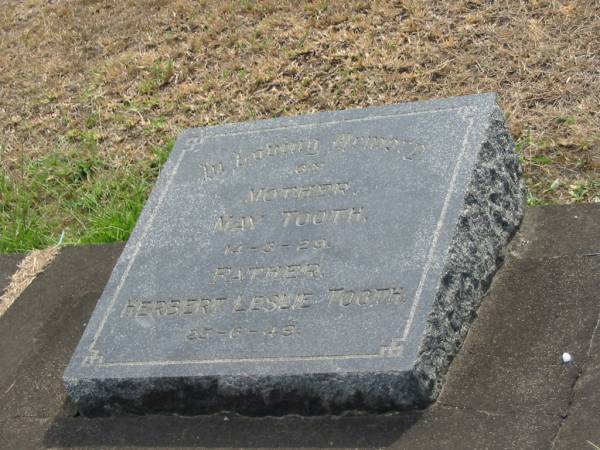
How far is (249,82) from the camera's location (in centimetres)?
589

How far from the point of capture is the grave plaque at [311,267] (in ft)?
10.3

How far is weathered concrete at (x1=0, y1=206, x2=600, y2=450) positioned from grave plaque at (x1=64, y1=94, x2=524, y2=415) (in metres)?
0.06

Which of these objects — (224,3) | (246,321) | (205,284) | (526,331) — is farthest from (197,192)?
(224,3)

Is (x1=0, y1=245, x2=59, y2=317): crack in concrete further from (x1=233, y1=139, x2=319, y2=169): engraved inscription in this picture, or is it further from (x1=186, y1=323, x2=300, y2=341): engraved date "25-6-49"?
(x1=186, y1=323, x2=300, y2=341): engraved date "25-6-49"

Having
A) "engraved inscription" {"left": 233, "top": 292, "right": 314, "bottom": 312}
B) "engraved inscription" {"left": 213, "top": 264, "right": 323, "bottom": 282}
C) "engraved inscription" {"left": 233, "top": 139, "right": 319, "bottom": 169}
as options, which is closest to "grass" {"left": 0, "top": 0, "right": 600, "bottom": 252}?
"engraved inscription" {"left": 233, "top": 139, "right": 319, "bottom": 169}

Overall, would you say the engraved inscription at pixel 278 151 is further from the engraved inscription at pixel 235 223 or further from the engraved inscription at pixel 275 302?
the engraved inscription at pixel 275 302

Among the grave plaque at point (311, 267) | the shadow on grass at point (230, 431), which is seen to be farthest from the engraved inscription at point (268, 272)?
the shadow on grass at point (230, 431)

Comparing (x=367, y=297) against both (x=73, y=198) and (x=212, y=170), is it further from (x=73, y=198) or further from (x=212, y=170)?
(x=73, y=198)

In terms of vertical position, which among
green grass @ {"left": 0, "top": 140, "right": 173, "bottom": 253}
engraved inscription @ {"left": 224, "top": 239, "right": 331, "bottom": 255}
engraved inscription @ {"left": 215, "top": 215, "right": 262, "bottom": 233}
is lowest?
green grass @ {"left": 0, "top": 140, "right": 173, "bottom": 253}

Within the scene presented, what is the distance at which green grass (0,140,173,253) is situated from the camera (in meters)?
5.12

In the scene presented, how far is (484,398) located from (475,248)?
57 cm

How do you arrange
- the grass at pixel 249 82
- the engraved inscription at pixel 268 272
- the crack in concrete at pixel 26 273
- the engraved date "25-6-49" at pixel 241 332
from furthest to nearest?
the grass at pixel 249 82 → the crack in concrete at pixel 26 273 → the engraved inscription at pixel 268 272 → the engraved date "25-6-49" at pixel 241 332

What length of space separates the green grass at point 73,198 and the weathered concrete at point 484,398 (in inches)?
47.2

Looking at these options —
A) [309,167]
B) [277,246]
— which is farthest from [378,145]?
[277,246]
